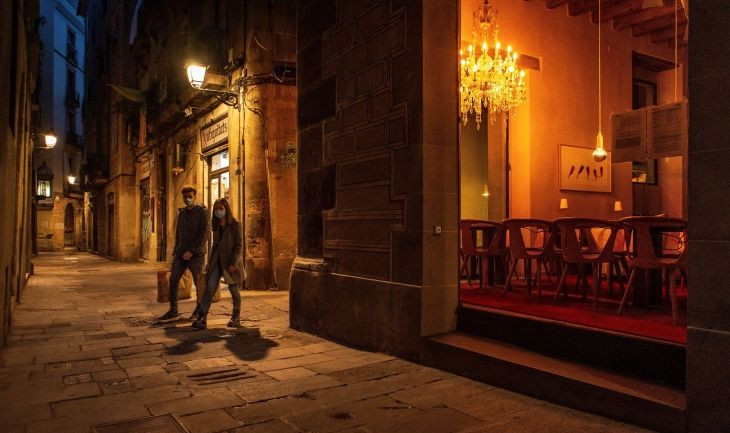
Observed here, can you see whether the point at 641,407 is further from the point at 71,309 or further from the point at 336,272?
the point at 71,309

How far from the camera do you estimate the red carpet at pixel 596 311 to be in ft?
14.8

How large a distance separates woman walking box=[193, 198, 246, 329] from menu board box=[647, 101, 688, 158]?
5.41 meters

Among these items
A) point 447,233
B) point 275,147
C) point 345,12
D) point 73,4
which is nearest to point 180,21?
point 275,147

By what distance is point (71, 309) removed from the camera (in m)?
9.21

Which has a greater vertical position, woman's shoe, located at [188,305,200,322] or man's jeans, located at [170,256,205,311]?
man's jeans, located at [170,256,205,311]

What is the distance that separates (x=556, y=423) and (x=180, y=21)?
16.5 metres

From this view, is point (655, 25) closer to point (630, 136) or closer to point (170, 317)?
point (630, 136)

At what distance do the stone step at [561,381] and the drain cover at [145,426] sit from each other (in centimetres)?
245

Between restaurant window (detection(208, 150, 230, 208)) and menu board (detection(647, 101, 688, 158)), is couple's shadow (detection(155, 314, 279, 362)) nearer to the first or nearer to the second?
menu board (detection(647, 101, 688, 158))

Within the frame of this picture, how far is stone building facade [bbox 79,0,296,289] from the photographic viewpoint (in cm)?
1189

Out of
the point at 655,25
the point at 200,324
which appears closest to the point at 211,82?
the point at 200,324

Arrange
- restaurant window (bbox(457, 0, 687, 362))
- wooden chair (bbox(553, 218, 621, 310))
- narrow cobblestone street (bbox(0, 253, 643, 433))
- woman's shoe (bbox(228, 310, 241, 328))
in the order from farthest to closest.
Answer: restaurant window (bbox(457, 0, 687, 362))
woman's shoe (bbox(228, 310, 241, 328))
wooden chair (bbox(553, 218, 621, 310))
narrow cobblestone street (bbox(0, 253, 643, 433))

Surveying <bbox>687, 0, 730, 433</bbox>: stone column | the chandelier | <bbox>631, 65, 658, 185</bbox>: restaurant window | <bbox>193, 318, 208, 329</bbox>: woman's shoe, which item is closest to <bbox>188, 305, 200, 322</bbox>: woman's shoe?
<bbox>193, 318, 208, 329</bbox>: woman's shoe

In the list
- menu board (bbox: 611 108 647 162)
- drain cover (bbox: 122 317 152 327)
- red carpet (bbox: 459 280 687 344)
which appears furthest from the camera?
drain cover (bbox: 122 317 152 327)
